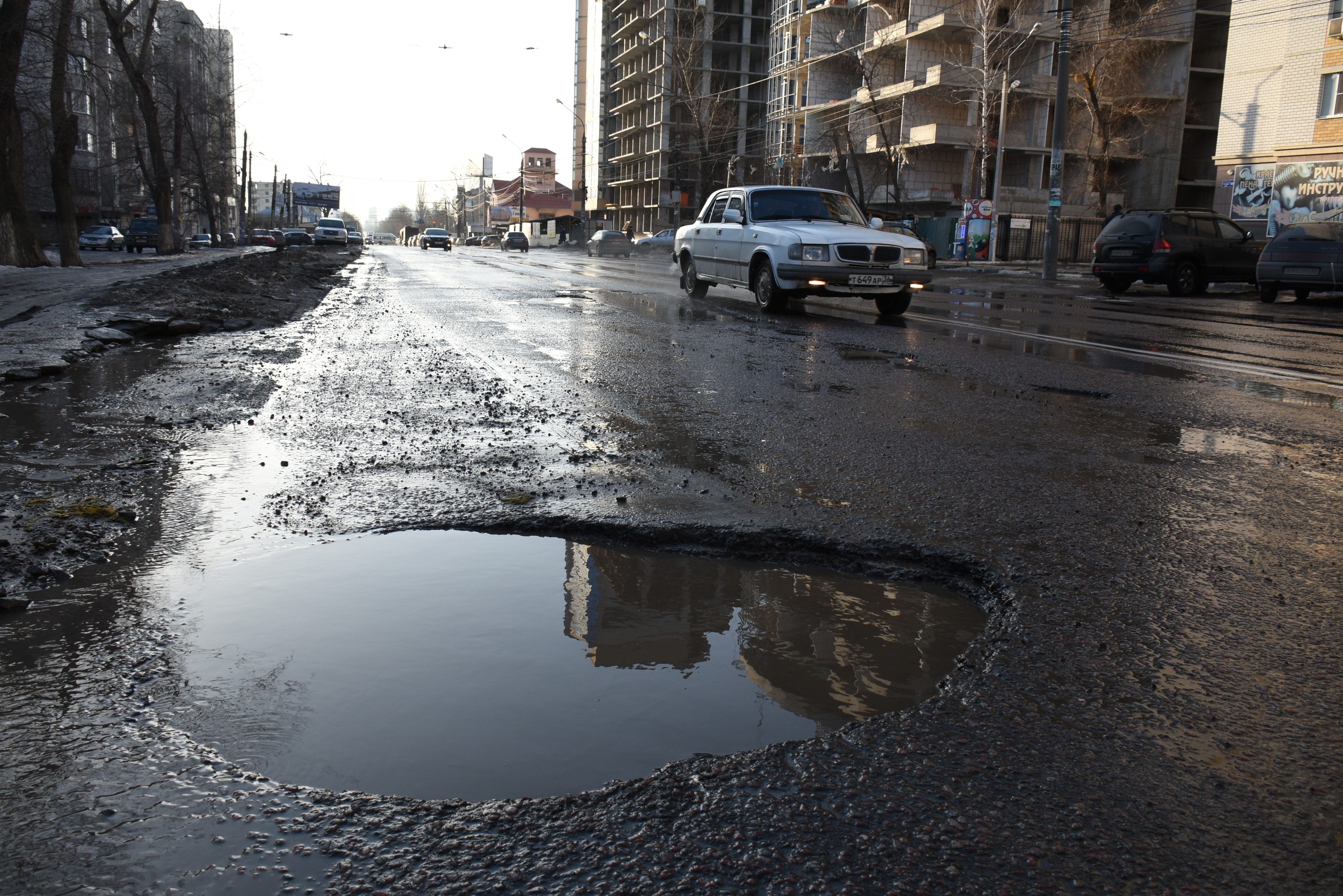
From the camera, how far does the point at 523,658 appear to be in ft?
8.24

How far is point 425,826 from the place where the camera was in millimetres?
1722

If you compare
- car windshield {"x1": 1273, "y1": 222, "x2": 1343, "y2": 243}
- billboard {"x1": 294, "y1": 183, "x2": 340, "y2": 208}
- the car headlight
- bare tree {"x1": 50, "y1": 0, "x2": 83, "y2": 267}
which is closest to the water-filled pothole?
the car headlight

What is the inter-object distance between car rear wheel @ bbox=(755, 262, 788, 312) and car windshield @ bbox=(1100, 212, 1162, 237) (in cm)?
1035

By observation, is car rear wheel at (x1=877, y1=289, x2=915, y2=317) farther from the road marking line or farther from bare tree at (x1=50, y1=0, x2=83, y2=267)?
bare tree at (x1=50, y1=0, x2=83, y2=267)

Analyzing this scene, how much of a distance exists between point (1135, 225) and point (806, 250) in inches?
444

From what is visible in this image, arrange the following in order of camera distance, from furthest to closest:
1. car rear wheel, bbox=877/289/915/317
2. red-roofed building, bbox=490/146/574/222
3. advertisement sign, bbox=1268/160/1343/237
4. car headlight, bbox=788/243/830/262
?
red-roofed building, bbox=490/146/574/222 → advertisement sign, bbox=1268/160/1343/237 → car rear wheel, bbox=877/289/915/317 → car headlight, bbox=788/243/830/262

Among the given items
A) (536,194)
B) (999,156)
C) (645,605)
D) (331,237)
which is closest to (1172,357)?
(645,605)

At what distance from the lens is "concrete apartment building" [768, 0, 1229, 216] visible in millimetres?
45562

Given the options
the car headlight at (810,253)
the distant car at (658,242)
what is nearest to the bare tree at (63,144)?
the car headlight at (810,253)

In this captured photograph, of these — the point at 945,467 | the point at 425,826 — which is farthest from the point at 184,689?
the point at 945,467

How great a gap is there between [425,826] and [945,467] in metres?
3.40

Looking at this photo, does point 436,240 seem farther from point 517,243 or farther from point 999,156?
point 999,156

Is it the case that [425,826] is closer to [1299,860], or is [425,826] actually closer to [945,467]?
[1299,860]

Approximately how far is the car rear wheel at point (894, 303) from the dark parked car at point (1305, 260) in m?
9.29
